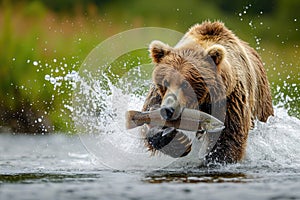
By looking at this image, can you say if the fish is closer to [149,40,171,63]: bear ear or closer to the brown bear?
the brown bear

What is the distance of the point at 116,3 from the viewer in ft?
56.3

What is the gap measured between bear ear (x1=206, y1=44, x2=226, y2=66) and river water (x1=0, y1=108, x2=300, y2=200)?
3.14 feet

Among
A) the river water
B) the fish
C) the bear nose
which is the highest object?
the bear nose

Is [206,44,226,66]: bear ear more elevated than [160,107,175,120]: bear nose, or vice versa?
[206,44,226,66]: bear ear

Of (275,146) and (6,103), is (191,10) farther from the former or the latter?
(275,146)

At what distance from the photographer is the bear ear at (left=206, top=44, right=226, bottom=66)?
268 inches

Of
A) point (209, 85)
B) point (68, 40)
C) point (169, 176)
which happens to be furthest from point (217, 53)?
point (68, 40)

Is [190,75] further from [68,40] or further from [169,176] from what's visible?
[68,40]

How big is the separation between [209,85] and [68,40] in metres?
6.28

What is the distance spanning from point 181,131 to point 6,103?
5776 mm

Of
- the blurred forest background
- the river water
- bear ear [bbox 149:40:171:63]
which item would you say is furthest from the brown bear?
the blurred forest background

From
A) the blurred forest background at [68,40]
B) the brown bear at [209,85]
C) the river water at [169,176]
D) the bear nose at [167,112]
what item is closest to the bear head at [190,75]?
the brown bear at [209,85]

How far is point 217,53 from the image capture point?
682 centimetres

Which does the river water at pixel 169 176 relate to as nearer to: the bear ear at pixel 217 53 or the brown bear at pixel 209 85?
the brown bear at pixel 209 85
